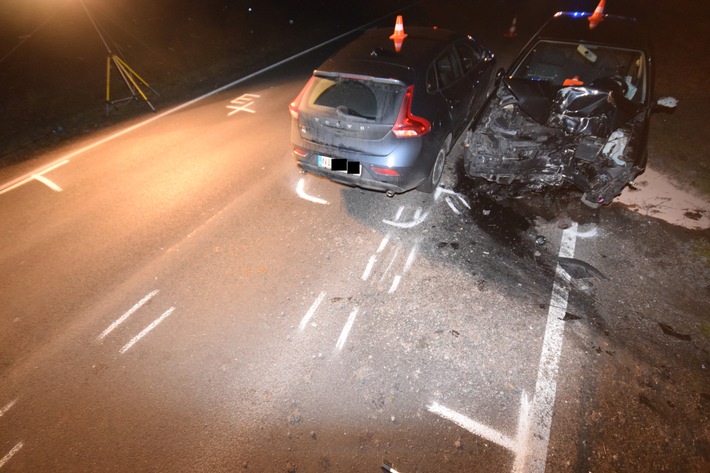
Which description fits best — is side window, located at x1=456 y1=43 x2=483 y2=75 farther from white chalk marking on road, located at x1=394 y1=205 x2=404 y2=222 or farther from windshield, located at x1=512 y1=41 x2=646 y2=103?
white chalk marking on road, located at x1=394 y1=205 x2=404 y2=222

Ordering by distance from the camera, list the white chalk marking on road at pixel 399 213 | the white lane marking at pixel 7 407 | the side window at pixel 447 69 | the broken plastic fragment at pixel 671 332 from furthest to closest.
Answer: the white chalk marking on road at pixel 399 213, the side window at pixel 447 69, the broken plastic fragment at pixel 671 332, the white lane marking at pixel 7 407

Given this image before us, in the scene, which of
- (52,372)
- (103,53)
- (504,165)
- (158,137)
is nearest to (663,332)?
(504,165)

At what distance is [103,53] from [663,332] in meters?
14.0

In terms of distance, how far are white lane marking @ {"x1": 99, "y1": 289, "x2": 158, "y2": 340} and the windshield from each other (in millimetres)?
6049

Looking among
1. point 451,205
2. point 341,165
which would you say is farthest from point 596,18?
point 341,165

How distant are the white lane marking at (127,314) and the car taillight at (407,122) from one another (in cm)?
349

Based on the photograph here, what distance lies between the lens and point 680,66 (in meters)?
8.76

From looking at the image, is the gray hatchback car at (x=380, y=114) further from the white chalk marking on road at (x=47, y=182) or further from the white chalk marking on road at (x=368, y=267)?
the white chalk marking on road at (x=47, y=182)

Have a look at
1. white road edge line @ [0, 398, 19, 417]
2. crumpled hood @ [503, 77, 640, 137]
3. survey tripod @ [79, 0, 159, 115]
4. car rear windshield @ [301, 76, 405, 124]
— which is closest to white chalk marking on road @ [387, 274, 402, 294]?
car rear windshield @ [301, 76, 405, 124]

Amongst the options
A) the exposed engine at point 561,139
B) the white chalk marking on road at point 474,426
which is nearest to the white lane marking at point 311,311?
the white chalk marking on road at point 474,426

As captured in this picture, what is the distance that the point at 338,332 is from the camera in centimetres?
348

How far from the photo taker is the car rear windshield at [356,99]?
397 centimetres

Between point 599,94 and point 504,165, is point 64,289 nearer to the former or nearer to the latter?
point 504,165

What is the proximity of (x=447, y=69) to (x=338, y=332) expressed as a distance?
4002mm
